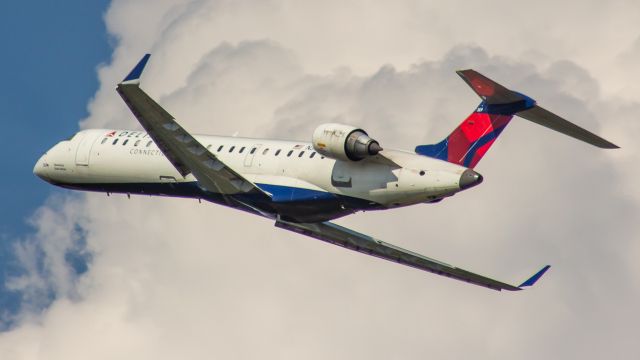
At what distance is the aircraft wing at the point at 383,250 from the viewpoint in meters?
71.4

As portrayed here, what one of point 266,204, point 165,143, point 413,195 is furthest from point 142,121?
point 413,195

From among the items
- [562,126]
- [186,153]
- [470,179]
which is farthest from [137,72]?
[562,126]

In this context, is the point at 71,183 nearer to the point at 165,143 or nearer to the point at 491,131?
the point at 165,143

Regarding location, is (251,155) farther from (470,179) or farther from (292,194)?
(470,179)

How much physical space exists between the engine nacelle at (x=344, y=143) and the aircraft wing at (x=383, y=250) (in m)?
6.39

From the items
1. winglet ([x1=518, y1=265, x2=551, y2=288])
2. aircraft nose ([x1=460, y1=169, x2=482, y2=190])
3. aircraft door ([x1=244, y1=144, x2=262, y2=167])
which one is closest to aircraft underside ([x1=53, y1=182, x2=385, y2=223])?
aircraft door ([x1=244, y1=144, x2=262, y2=167])

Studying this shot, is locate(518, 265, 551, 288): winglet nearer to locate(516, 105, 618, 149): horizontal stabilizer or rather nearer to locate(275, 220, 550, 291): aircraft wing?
locate(275, 220, 550, 291): aircraft wing

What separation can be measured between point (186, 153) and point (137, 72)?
5653 mm

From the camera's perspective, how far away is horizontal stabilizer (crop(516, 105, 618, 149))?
6141 centimetres

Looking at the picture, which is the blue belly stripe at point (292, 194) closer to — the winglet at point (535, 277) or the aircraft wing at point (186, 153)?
the aircraft wing at point (186, 153)

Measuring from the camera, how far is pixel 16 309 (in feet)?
626

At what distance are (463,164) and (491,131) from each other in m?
1.57

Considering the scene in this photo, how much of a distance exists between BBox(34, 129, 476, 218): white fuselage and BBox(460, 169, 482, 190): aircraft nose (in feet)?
0.56

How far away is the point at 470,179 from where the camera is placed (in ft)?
208
